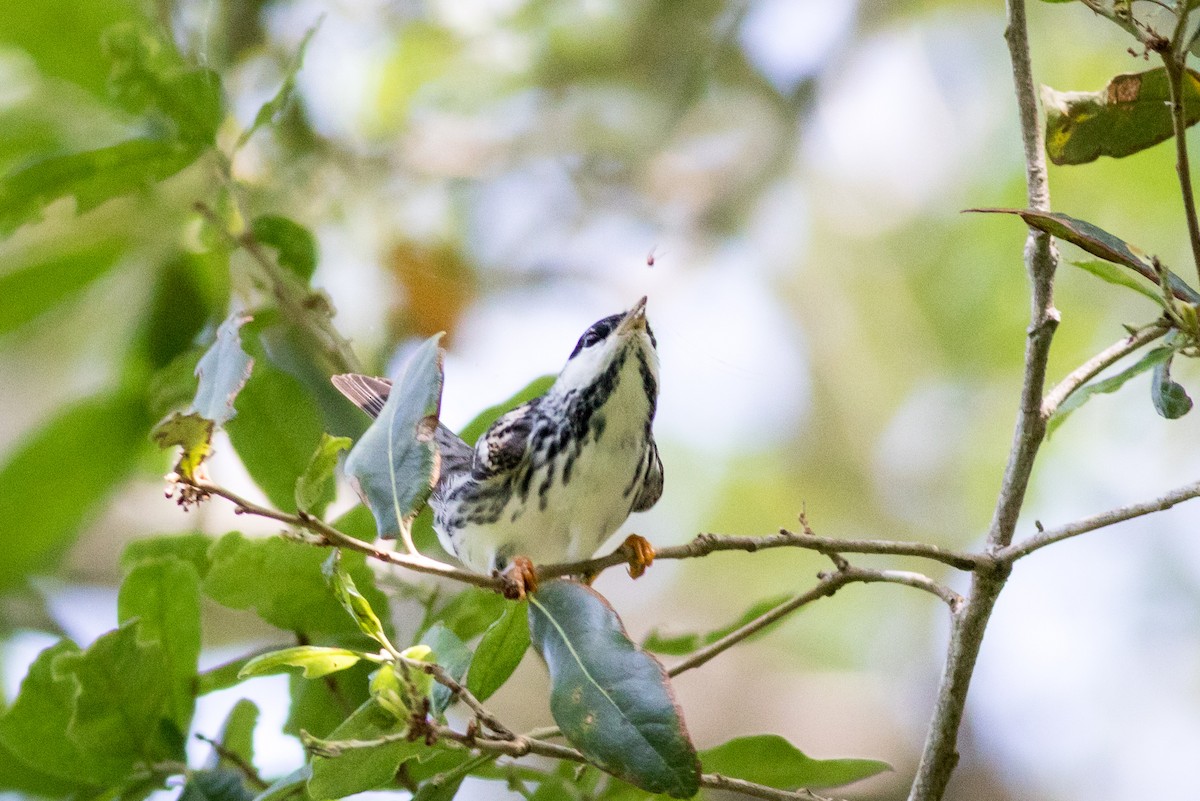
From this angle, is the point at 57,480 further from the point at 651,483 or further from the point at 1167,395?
the point at 1167,395

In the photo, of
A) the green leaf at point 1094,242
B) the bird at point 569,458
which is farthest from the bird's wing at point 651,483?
the green leaf at point 1094,242

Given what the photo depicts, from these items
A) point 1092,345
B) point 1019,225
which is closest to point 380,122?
point 1019,225

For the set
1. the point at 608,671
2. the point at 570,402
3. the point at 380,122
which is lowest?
the point at 608,671

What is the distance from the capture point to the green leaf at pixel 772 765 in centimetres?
174

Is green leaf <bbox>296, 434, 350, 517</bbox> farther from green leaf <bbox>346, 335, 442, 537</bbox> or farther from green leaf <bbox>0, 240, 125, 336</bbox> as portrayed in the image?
green leaf <bbox>0, 240, 125, 336</bbox>

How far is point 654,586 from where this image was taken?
4586mm

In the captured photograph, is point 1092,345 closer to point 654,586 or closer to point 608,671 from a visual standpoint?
point 654,586

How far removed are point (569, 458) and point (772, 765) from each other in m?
0.66

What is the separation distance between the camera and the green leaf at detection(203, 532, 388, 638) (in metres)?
1.81

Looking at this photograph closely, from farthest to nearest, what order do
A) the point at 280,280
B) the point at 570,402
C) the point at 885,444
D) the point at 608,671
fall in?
the point at 885,444, the point at 280,280, the point at 570,402, the point at 608,671

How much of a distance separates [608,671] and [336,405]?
4.44 feet

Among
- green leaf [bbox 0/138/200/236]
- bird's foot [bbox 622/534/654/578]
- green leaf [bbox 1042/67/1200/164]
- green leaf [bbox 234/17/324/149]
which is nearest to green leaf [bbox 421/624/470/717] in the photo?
bird's foot [bbox 622/534/654/578]

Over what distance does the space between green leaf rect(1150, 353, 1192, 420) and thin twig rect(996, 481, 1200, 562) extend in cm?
12

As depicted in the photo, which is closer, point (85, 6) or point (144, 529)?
point (85, 6)
